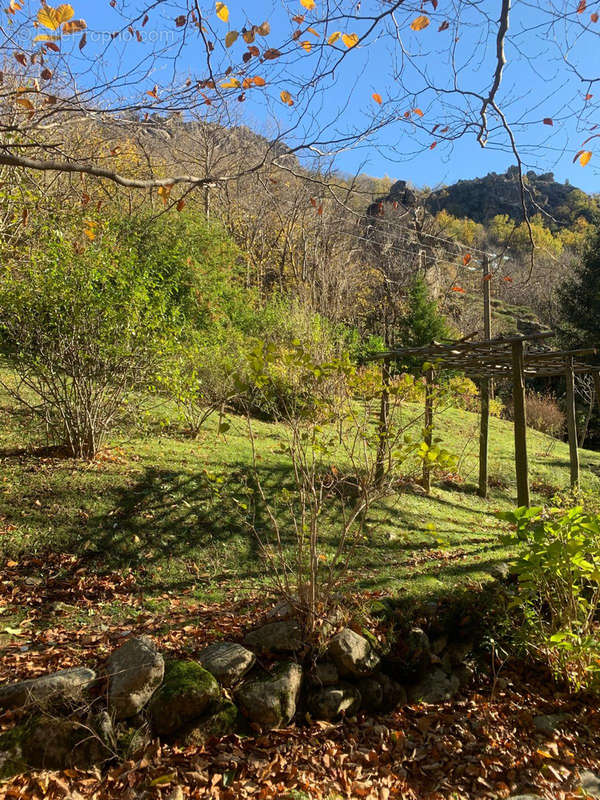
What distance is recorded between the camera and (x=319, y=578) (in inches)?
128

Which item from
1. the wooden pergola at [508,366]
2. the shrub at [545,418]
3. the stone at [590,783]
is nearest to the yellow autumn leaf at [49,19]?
the wooden pergola at [508,366]

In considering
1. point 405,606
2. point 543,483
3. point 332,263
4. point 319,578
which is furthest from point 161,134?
point 332,263

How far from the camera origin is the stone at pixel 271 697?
2.39 metres

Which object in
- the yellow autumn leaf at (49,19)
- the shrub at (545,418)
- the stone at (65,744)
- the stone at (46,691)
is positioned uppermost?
the yellow autumn leaf at (49,19)

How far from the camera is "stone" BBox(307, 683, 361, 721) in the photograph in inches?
101

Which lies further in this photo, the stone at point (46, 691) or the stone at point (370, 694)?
the stone at point (370, 694)

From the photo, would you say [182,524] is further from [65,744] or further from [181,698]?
[65,744]

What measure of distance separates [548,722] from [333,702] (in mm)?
1313

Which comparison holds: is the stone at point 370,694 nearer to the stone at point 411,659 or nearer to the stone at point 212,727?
the stone at point 411,659

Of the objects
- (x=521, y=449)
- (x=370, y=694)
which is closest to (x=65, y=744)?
(x=370, y=694)

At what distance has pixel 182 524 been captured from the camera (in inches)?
184

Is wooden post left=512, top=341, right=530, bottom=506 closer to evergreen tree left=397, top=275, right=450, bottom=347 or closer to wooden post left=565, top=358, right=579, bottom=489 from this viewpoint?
wooden post left=565, top=358, right=579, bottom=489

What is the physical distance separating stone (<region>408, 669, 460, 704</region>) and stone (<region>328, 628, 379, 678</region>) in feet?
1.23

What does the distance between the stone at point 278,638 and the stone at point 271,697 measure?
157 mm
